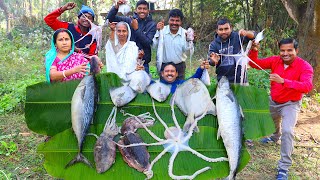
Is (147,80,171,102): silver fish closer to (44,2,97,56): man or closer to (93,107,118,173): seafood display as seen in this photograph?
(93,107,118,173): seafood display

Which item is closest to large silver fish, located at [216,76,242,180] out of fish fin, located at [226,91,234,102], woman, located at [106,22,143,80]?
fish fin, located at [226,91,234,102]

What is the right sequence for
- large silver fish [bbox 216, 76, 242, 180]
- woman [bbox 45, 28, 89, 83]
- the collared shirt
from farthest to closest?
the collared shirt → woman [bbox 45, 28, 89, 83] → large silver fish [bbox 216, 76, 242, 180]

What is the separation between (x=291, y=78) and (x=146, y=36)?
196cm

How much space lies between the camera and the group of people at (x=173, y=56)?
10.4 ft

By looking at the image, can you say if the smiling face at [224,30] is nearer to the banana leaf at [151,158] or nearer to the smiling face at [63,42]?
the banana leaf at [151,158]

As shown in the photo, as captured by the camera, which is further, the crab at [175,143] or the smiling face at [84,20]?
the smiling face at [84,20]

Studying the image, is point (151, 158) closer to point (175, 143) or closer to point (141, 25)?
point (175, 143)

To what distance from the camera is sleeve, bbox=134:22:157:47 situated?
13.4ft

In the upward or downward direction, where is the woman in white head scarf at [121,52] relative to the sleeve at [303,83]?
upward

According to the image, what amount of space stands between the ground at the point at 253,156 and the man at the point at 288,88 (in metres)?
0.42

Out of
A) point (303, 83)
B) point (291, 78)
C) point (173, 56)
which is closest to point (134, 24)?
point (173, 56)

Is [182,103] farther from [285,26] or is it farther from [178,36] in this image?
[285,26]

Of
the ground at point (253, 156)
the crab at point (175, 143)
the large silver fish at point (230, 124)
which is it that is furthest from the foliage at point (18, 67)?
the large silver fish at point (230, 124)

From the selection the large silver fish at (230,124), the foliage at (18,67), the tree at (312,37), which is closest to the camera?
the large silver fish at (230,124)
